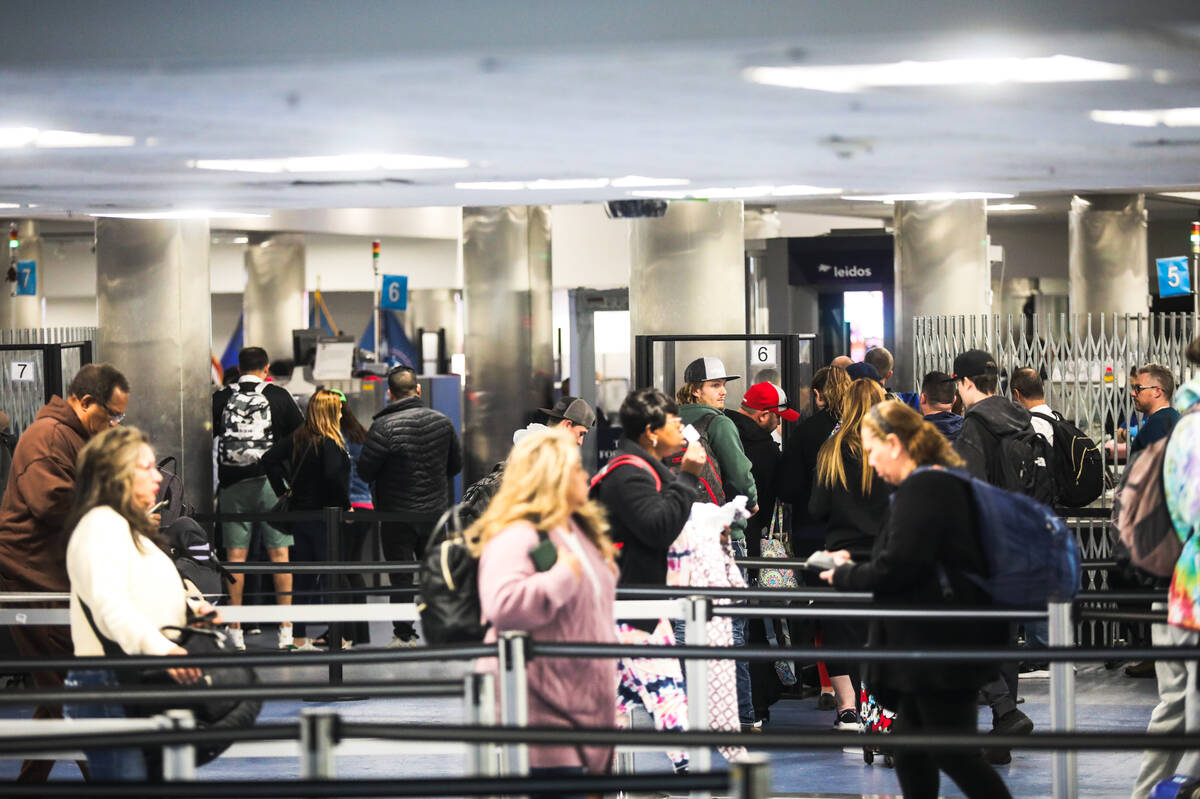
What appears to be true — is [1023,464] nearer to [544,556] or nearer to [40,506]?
[544,556]

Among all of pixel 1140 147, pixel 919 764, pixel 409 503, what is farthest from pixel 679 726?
pixel 409 503

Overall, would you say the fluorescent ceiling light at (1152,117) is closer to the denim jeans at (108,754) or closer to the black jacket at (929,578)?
the black jacket at (929,578)

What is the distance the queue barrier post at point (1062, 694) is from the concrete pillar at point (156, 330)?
10.2 metres

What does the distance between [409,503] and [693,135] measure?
168 inches

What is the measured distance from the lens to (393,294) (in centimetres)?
2358

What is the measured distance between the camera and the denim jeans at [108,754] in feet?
15.3

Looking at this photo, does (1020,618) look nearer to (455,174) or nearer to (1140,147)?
(1140,147)

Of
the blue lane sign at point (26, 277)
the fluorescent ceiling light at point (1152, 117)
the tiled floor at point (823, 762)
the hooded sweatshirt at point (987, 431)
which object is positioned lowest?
the tiled floor at point (823, 762)

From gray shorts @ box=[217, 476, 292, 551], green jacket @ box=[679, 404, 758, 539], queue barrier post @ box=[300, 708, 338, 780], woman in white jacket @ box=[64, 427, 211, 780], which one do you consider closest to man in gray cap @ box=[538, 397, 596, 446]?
green jacket @ box=[679, 404, 758, 539]

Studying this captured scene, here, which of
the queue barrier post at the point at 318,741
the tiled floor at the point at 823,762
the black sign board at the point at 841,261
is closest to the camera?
the queue barrier post at the point at 318,741

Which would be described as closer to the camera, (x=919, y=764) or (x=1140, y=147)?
(x=919, y=764)

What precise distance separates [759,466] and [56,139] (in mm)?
4030

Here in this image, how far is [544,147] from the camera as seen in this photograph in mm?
8141

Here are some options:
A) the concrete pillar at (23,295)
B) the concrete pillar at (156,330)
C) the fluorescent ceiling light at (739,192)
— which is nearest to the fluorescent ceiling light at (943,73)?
→ the fluorescent ceiling light at (739,192)
